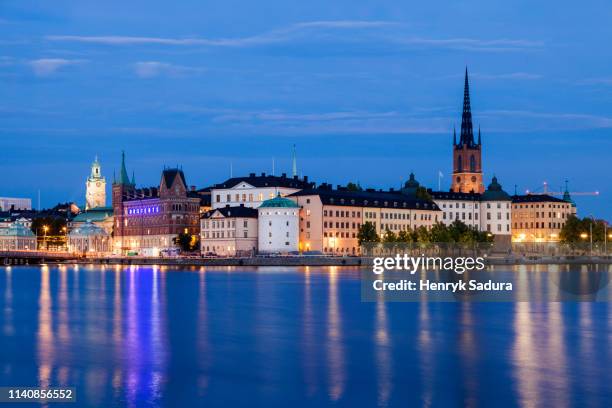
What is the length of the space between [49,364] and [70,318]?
14484mm

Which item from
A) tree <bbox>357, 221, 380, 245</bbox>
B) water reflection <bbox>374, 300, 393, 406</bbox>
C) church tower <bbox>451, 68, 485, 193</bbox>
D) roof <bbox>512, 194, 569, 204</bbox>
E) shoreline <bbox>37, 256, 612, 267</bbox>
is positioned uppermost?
church tower <bbox>451, 68, 485, 193</bbox>

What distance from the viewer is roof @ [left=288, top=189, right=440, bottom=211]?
118m

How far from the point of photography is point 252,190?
→ 127 metres

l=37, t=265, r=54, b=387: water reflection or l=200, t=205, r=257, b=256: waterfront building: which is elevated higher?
l=200, t=205, r=257, b=256: waterfront building

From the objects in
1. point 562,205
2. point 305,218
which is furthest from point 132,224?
point 562,205

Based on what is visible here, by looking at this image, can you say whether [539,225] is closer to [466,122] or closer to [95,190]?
[466,122]

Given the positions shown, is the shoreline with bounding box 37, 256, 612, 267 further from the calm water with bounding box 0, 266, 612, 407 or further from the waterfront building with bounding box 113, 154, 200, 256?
the calm water with bounding box 0, 266, 612, 407

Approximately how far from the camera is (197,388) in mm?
24016

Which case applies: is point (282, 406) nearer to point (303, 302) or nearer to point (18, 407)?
point (18, 407)

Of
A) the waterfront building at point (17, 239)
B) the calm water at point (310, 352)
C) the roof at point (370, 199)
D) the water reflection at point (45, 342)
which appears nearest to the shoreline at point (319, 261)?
the roof at point (370, 199)

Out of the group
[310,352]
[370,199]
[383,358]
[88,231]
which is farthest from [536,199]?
[383,358]

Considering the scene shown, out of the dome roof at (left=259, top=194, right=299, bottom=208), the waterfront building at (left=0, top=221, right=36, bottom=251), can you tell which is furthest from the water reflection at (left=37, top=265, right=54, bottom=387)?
the waterfront building at (left=0, top=221, right=36, bottom=251)

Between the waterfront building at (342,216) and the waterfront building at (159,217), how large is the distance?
16921 millimetres

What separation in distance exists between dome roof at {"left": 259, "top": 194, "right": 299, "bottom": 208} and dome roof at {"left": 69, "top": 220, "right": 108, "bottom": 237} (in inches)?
1577
